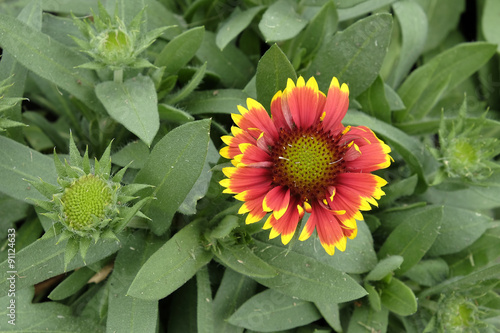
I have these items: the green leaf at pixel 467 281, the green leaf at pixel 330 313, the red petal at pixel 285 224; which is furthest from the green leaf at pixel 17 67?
the green leaf at pixel 467 281

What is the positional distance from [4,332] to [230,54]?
1.32m

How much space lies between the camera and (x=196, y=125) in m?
1.43

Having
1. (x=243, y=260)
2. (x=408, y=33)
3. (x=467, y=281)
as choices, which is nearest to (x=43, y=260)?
(x=243, y=260)

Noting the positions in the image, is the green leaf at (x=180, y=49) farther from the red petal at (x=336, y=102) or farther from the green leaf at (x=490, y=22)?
the green leaf at (x=490, y=22)

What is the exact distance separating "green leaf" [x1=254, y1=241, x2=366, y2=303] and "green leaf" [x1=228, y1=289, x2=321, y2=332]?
4.3 inches

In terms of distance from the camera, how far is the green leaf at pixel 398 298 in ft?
5.69

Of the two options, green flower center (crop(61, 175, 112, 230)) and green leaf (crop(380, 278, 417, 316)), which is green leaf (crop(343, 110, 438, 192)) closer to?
green leaf (crop(380, 278, 417, 316))

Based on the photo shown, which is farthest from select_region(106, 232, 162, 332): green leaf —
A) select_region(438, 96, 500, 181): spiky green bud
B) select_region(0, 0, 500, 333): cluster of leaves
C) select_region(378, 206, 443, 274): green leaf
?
select_region(438, 96, 500, 181): spiky green bud

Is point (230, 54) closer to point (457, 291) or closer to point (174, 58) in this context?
point (174, 58)

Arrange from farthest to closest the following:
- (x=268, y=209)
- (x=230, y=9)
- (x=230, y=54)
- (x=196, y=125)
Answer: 1. (x=230, y=9)
2. (x=230, y=54)
3. (x=196, y=125)
4. (x=268, y=209)

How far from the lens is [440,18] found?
8.32ft

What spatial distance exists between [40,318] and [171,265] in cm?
56

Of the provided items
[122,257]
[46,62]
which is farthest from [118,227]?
[46,62]

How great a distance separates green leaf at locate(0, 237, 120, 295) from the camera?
4.90ft
